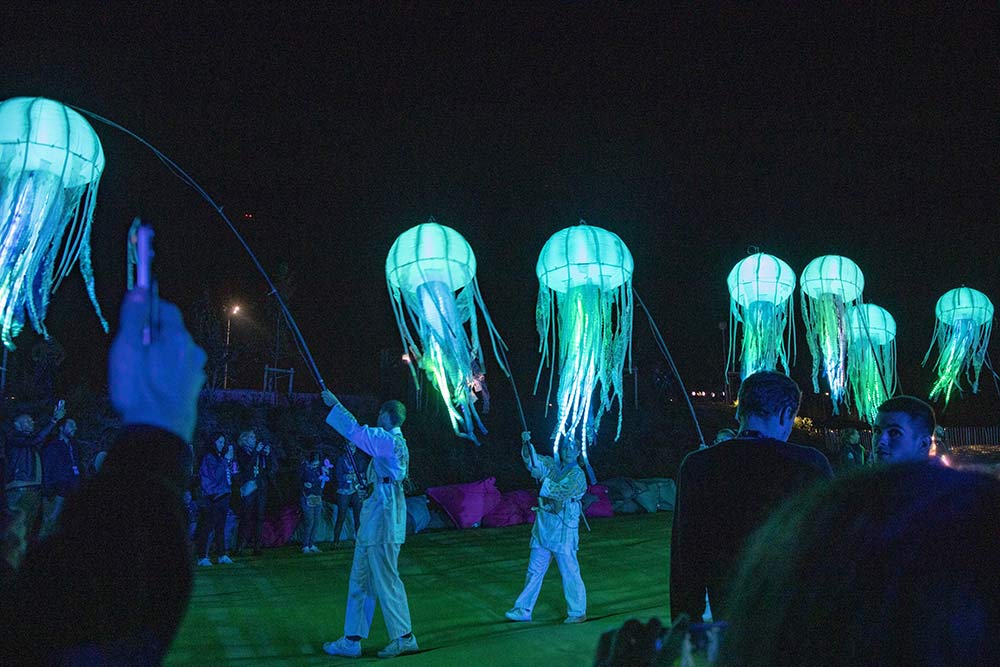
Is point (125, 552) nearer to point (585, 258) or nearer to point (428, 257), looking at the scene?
point (428, 257)

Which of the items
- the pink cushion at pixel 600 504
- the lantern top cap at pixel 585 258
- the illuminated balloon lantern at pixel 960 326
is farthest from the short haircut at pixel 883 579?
the pink cushion at pixel 600 504

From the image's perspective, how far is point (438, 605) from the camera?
21.3 feet

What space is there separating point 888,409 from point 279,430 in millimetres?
11274

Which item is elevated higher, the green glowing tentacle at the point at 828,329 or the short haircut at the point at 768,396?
the green glowing tentacle at the point at 828,329

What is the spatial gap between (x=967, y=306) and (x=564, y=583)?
34.4ft

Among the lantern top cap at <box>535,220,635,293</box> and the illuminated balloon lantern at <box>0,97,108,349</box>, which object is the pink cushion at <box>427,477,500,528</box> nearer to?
the lantern top cap at <box>535,220,635,293</box>

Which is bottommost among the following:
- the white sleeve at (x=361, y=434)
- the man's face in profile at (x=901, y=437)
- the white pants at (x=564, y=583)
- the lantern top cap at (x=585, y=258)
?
the white pants at (x=564, y=583)

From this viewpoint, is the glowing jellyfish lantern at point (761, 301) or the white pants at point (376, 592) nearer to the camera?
the white pants at point (376, 592)

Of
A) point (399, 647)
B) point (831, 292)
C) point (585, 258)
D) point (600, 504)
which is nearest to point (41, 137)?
point (399, 647)

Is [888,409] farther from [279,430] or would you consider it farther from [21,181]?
[279,430]

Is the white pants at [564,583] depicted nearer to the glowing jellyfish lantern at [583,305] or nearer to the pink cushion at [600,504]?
the glowing jellyfish lantern at [583,305]

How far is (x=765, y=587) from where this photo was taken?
76 centimetres

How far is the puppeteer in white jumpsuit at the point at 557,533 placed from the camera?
5.98 m

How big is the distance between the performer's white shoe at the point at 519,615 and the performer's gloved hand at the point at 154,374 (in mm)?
5477
